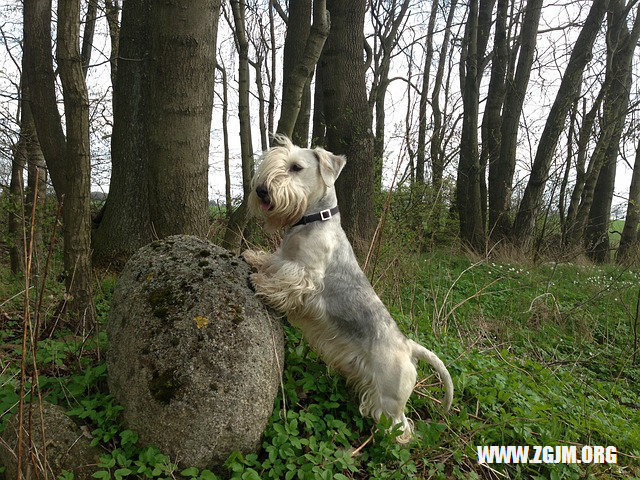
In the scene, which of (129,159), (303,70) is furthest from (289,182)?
(129,159)

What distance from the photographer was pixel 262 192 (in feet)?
10.8

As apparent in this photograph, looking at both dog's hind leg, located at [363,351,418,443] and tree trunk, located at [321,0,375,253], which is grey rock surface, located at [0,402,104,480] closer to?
dog's hind leg, located at [363,351,418,443]

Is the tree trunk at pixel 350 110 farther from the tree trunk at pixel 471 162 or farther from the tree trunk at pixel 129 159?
the tree trunk at pixel 471 162

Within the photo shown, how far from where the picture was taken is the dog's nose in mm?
3258

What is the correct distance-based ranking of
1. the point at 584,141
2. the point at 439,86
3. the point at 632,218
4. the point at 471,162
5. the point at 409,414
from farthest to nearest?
1. the point at 439,86
2. the point at 632,218
3. the point at 471,162
4. the point at 584,141
5. the point at 409,414

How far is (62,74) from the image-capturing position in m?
3.51

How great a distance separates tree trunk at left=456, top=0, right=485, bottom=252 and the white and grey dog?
33.2 feet

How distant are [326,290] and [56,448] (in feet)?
6.60

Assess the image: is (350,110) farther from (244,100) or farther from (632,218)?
(632,218)

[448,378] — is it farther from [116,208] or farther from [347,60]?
[347,60]

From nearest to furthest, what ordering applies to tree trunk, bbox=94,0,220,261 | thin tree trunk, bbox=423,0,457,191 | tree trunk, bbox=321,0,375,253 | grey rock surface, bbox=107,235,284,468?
grey rock surface, bbox=107,235,284,468, tree trunk, bbox=94,0,220,261, tree trunk, bbox=321,0,375,253, thin tree trunk, bbox=423,0,457,191

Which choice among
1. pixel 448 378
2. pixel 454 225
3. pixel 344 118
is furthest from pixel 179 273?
pixel 454 225

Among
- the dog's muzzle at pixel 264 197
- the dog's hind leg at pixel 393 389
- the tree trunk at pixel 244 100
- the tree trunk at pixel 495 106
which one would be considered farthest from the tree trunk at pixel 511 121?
the dog's muzzle at pixel 264 197

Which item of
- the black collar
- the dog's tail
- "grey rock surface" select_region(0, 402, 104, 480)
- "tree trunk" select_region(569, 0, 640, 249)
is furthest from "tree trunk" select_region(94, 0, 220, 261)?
"tree trunk" select_region(569, 0, 640, 249)
